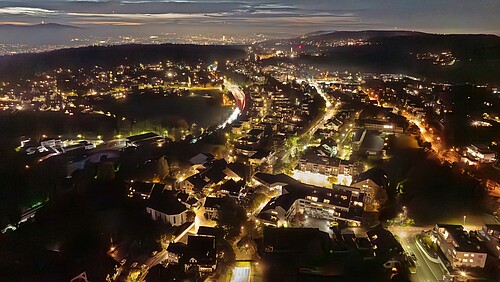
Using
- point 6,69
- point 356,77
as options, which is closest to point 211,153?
point 356,77

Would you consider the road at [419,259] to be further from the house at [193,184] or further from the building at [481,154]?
the building at [481,154]

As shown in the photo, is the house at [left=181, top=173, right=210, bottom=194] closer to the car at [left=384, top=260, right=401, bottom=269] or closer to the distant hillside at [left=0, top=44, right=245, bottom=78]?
the car at [left=384, top=260, right=401, bottom=269]

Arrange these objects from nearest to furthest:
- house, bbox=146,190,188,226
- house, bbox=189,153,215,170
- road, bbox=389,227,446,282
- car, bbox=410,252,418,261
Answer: road, bbox=389,227,446,282
car, bbox=410,252,418,261
house, bbox=146,190,188,226
house, bbox=189,153,215,170

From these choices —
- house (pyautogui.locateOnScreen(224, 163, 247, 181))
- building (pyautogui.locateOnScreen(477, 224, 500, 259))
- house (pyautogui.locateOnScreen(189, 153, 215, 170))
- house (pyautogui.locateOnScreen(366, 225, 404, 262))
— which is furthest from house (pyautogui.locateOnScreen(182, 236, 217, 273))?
building (pyautogui.locateOnScreen(477, 224, 500, 259))

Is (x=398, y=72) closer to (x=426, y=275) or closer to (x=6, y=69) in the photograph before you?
(x=426, y=275)

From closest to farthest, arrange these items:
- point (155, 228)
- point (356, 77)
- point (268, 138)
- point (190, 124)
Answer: point (155, 228), point (268, 138), point (190, 124), point (356, 77)
